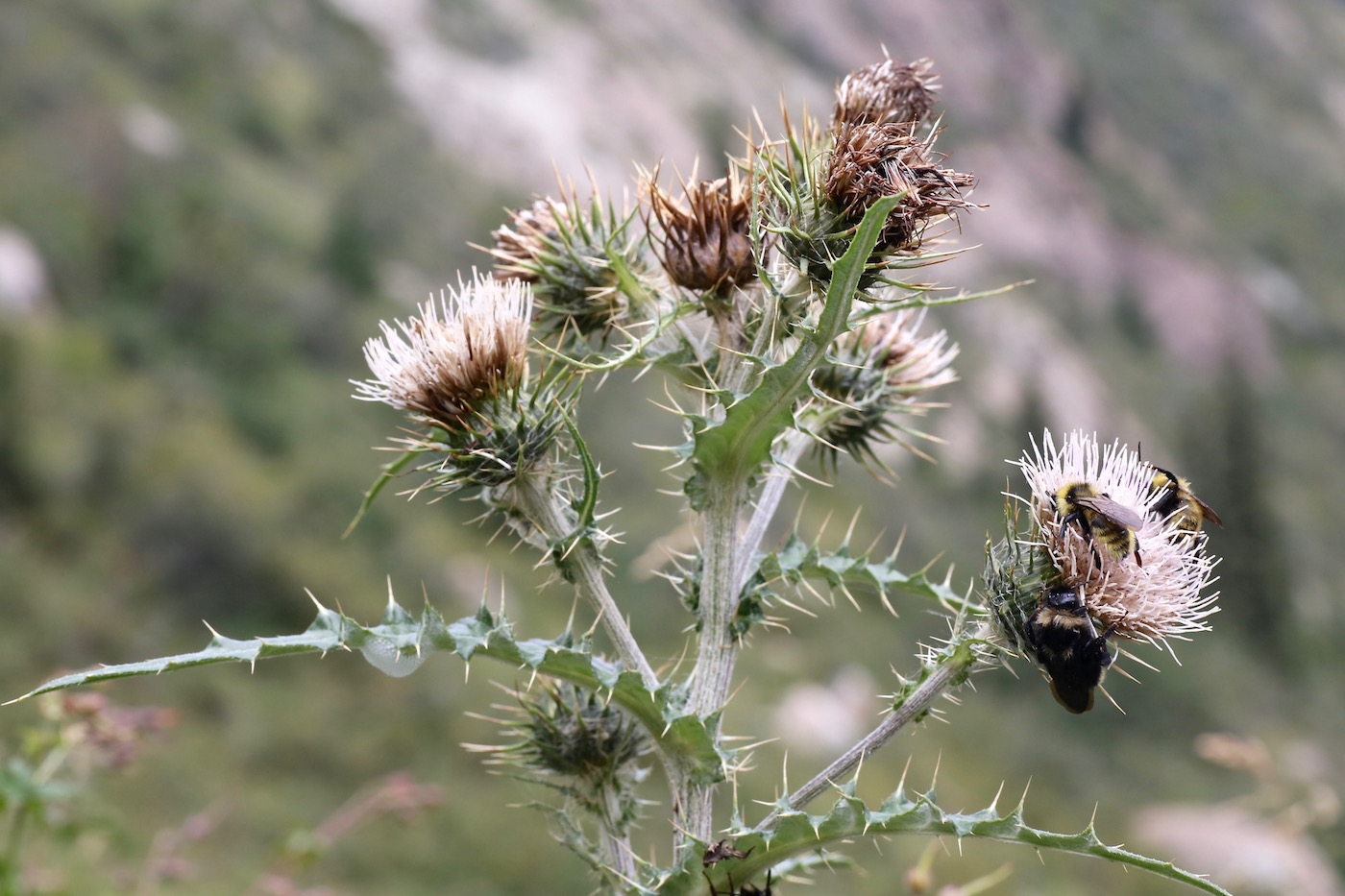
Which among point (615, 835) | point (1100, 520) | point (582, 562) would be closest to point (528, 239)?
point (582, 562)

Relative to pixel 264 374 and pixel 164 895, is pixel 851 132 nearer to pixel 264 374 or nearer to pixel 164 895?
pixel 164 895

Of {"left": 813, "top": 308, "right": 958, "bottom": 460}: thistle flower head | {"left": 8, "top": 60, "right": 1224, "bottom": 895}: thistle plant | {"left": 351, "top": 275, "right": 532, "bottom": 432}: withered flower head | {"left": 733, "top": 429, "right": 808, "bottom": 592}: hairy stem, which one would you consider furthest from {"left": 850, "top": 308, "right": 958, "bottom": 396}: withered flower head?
{"left": 351, "top": 275, "right": 532, "bottom": 432}: withered flower head

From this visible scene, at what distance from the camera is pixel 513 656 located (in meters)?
2.79

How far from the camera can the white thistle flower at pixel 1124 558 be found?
2.90 m

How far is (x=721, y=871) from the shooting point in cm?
276

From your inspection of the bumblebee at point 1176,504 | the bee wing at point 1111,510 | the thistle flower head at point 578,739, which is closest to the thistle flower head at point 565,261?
the thistle flower head at point 578,739

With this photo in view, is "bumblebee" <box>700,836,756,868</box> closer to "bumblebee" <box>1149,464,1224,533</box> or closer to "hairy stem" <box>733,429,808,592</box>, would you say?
"hairy stem" <box>733,429,808,592</box>

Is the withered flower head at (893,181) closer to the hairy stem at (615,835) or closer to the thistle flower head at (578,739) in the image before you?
the thistle flower head at (578,739)

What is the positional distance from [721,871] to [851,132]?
2.00 metres

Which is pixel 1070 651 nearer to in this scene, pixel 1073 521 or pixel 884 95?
pixel 1073 521

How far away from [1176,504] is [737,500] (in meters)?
1.31

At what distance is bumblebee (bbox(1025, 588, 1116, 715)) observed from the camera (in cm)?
276

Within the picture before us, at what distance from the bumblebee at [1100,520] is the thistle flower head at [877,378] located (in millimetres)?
921


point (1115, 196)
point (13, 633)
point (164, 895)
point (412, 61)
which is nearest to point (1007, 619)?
point (164, 895)
